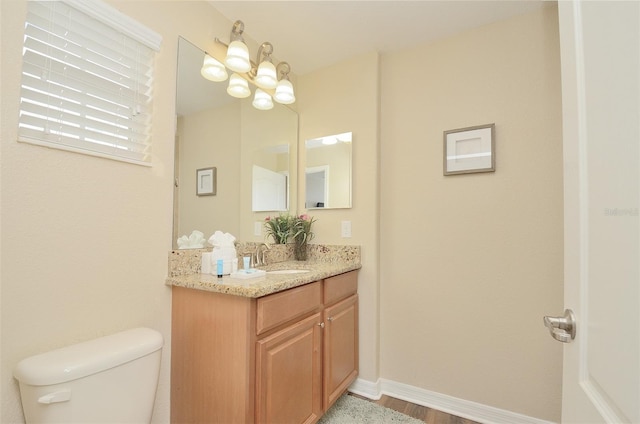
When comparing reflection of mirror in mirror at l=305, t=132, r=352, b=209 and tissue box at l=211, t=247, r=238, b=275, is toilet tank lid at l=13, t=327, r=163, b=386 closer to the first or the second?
tissue box at l=211, t=247, r=238, b=275

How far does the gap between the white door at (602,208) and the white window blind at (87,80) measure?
4.93 feet

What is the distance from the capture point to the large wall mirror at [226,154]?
4.88ft

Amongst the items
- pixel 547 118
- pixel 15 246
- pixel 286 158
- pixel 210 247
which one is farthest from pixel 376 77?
pixel 15 246

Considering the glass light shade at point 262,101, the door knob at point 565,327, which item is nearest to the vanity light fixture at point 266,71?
the glass light shade at point 262,101

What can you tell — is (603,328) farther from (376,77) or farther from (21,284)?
(376,77)

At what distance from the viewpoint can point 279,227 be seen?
84.0 inches

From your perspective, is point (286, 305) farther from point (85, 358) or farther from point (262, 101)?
point (262, 101)

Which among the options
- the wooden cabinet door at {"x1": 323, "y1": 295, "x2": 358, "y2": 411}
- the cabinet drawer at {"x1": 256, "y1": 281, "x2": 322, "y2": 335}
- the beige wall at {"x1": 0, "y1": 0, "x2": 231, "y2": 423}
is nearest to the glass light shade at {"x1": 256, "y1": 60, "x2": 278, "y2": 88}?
the beige wall at {"x1": 0, "y1": 0, "x2": 231, "y2": 423}

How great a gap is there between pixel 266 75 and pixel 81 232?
4.36 ft

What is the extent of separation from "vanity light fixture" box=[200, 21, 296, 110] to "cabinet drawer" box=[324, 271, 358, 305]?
4.15ft

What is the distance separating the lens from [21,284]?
0.94 meters

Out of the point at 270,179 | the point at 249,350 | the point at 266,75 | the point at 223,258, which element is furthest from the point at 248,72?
the point at 249,350

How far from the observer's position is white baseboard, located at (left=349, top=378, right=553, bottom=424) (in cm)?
168

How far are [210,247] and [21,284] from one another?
0.74m
